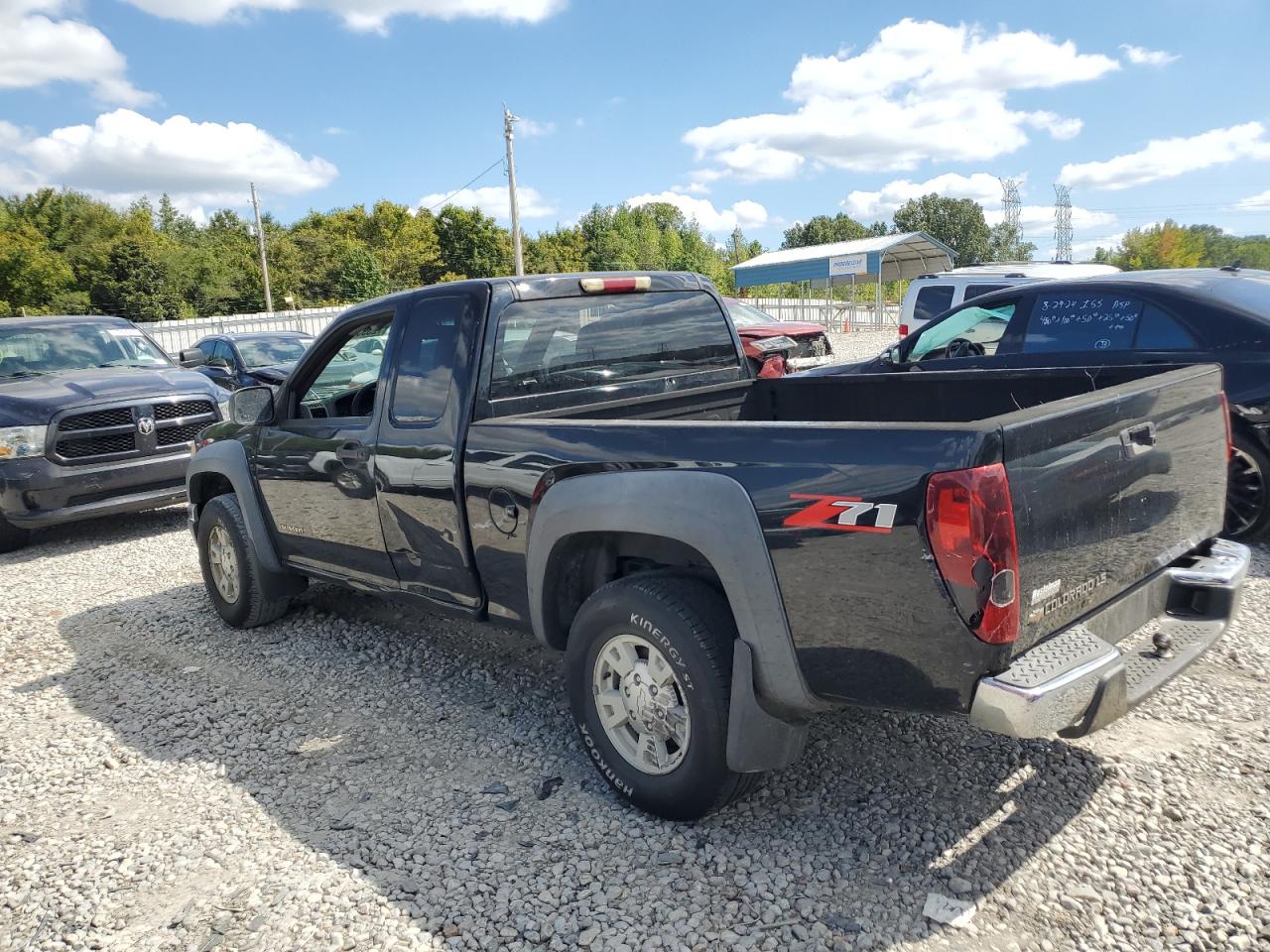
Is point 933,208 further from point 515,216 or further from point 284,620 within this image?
point 284,620

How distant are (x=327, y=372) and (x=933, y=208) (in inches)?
4515

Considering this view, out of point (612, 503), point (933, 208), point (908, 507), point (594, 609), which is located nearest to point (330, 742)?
point (594, 609)

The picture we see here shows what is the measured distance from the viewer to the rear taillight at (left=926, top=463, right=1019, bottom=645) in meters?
2.28

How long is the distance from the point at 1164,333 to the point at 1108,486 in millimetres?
3865

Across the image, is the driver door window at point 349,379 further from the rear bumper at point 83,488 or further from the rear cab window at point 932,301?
the rear cab window at point 932,301

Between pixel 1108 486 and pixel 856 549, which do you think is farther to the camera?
pixel 1108 486

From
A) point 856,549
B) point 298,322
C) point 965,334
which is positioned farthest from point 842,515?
point 298,322

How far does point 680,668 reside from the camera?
115 inches

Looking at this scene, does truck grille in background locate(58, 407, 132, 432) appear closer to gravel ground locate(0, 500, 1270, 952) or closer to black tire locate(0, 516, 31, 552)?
black tire locate(0, 516, 31, 552)

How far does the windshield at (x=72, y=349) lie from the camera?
8.41m

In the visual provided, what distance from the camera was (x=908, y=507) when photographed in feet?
7.70

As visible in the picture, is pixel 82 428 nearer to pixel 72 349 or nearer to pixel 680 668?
pixel 72 349

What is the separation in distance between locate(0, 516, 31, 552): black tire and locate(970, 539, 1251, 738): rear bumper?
7895 millimetres

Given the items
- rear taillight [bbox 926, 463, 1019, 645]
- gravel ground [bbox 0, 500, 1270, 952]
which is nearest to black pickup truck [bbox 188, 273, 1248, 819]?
rear taillight [bbox 926, 463, 1019, 645]
